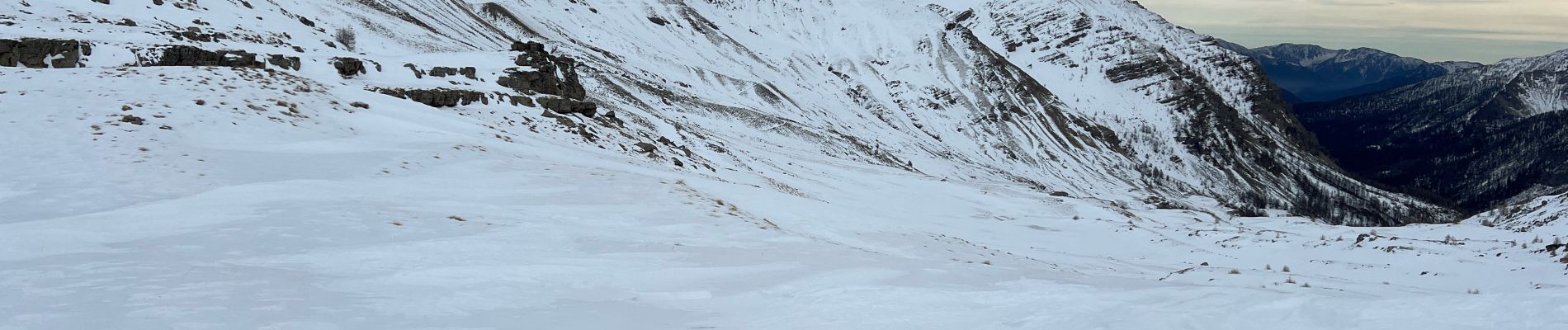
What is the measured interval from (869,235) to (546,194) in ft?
19.6

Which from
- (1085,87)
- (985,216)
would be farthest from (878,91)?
(985,216)

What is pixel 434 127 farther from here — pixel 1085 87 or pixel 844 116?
pixel 1085 87

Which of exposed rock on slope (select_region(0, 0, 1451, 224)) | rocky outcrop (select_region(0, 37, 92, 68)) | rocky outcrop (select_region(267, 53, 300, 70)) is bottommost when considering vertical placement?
exposed rock on slope (select_region(0, 0, 1451, 224))

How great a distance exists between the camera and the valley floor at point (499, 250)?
250 inches

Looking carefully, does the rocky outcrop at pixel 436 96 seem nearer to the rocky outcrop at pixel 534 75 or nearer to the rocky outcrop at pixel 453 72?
the rocky outcrop at pixel 453 72

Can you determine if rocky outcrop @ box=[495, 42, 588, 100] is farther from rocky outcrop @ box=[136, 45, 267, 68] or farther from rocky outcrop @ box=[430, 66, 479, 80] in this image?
rocky outcrop @ box=[136, 45, 267, 68]

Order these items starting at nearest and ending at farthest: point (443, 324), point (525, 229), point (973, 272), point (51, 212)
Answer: point (443, 324)
point (51, 212)
point (973, 272)
point (525, 229)

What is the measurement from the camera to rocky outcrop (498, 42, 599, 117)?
92.4ft

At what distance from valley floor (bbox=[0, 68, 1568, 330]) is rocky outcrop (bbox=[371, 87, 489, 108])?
243 cm

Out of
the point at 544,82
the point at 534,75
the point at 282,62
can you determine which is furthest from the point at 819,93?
the point at 282,62

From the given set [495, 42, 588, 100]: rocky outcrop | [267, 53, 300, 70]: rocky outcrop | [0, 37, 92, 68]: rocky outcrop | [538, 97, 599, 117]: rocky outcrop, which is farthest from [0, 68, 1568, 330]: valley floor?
[495, 42, 588, 100]: rocky outcrop

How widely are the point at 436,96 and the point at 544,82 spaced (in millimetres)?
9341

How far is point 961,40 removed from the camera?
6698 inches

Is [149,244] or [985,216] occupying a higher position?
[149,244]
